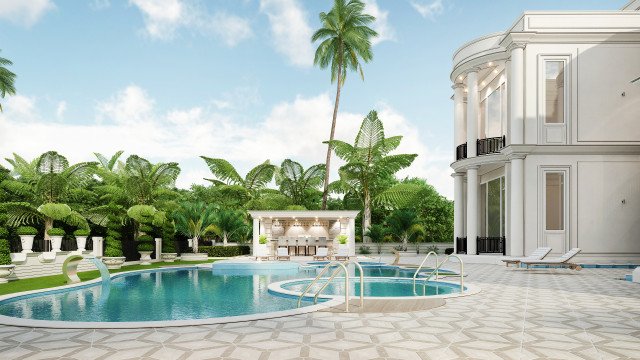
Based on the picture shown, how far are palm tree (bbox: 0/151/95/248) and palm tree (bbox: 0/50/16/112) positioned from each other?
4.58 metres

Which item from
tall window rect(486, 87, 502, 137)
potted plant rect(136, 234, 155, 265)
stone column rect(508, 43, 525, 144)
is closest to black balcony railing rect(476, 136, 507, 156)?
tall window rect(486, 87, 502, 137)

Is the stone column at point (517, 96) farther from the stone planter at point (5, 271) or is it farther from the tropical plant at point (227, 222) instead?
the tropical plant at point (227, 222)

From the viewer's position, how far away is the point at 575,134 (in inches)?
761

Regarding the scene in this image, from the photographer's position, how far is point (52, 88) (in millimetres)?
27922

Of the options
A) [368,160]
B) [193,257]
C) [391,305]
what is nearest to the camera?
[391,305]

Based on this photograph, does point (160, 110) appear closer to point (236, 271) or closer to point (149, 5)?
point (149, 5)

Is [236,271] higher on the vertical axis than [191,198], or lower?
lower

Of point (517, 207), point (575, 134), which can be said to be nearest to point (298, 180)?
point (517, 207)

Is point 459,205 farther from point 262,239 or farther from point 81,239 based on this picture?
point 81,239

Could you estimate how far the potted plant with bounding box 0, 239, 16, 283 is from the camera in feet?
45.7

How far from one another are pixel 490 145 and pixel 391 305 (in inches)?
593

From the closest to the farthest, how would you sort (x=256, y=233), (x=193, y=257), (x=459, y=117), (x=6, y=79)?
(x=459, y=117) < (x=6, y=79) < (x=256, y=233) < (x=193, y=257)

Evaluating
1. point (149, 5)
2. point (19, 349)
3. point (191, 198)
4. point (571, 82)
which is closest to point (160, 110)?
point (191, 198)

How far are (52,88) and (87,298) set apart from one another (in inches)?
821
